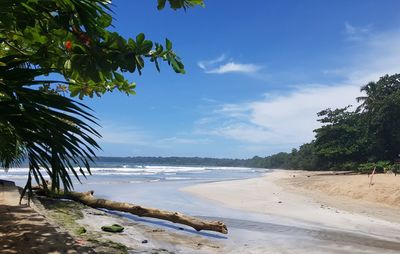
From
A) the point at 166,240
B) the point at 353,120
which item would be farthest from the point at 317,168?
the point at 166,240

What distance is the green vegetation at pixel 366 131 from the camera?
36.3 m

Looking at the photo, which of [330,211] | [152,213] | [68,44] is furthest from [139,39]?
[330,211]

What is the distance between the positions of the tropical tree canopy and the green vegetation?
31378 millimetres

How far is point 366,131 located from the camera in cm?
3928

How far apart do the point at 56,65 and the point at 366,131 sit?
129 feet

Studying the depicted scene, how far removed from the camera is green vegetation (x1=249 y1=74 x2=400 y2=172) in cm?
3634

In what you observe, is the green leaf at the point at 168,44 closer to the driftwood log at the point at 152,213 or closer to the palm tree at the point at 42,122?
the palm tree at the point at 42,122

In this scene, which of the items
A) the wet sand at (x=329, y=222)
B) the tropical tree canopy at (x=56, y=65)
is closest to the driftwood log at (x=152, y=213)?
the wet sand at (x=329, y=222)

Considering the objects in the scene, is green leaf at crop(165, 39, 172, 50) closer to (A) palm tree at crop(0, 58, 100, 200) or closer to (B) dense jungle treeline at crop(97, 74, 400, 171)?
(A) palm tree at crop(0, 58, 100, 200)

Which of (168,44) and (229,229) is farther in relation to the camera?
(229,229)

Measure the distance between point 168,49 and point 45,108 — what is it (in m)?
1.22

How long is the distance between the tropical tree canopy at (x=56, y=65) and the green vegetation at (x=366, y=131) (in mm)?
31378

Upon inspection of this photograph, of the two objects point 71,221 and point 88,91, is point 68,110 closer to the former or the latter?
point 88,91

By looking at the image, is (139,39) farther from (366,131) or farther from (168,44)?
(366,131)
